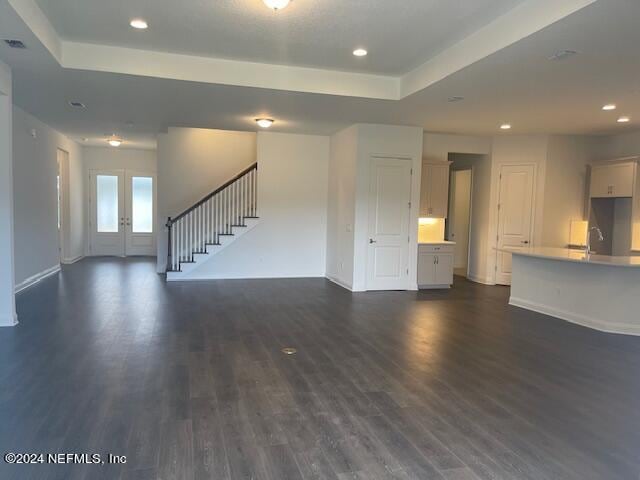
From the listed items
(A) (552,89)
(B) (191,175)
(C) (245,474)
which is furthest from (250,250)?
(C) (245,474)

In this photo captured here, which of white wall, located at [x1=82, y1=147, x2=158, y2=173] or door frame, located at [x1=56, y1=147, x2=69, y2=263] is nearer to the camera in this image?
door frame, located at [x1=56, y1=147, x2=69, y2=263]

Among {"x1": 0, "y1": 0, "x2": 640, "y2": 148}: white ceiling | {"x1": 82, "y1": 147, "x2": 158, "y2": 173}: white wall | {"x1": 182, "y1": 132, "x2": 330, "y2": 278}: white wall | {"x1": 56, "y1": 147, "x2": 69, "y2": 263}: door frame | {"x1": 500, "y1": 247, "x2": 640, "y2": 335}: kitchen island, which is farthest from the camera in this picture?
{"x1": 82, "y1": 147, "x2": 158, "y2": 173}: white wall

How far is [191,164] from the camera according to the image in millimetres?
9555

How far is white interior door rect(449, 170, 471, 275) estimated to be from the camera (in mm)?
10836

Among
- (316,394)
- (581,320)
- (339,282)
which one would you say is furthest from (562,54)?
(339,282)

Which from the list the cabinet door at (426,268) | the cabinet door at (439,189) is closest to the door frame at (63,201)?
the cabinet door at (426,268)

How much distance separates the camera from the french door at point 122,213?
39.8ft

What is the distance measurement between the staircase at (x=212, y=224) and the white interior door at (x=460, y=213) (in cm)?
516

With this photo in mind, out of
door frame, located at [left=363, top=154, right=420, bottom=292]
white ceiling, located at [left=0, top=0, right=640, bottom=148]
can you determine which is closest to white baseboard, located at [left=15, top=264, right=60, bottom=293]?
white ceiling, located at [left=0, top=0, right=640, bottom=148]

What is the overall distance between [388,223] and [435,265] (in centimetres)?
132

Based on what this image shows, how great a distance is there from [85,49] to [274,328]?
3878 millimetres

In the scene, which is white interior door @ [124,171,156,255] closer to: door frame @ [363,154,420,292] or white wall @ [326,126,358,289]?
white wall @ [326,126,358,289]

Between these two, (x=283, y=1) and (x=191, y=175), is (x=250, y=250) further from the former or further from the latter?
(x=283, y=1)

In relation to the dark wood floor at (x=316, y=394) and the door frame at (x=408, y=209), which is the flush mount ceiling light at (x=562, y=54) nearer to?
the dark wood floor at (x=316, y=394)
